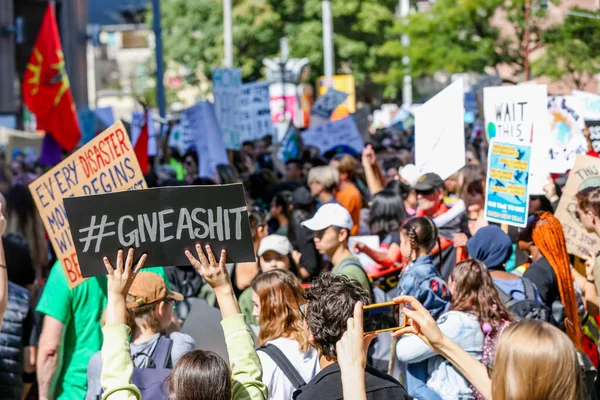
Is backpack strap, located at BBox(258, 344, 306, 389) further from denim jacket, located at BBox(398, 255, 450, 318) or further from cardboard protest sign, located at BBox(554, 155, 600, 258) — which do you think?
cardboard protest sign, located at BBox(554, 155, 600, 258)

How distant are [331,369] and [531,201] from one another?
4.36 metres

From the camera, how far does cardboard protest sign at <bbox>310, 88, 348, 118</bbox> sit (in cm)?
1728

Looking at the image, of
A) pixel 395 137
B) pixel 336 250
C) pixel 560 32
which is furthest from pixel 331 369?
pixel 560 32

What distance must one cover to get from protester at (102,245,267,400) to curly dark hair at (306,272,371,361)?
11.3 inches

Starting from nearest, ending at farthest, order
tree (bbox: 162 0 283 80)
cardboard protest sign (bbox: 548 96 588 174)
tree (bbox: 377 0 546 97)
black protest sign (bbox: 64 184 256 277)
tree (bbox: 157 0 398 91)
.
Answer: black protest sign (bbox: 64 184 256 277) < cardboard protest sign (bbox: 548 96 588 174) < tree (bbox: 377 0 546 97) < tree (bbox: 157 0 398 91) < tree (bbox: 162 0 283 80)

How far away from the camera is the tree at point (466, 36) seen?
2505 centimetres

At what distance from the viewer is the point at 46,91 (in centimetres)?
1611

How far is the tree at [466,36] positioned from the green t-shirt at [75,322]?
20682mm

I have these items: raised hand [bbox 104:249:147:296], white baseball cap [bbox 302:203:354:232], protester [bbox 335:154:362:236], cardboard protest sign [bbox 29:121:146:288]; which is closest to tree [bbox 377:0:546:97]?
protester [bbox 335:154:362:236]

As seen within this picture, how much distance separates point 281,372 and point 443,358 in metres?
0.84

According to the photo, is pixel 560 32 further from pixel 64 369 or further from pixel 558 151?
pixel 64 369

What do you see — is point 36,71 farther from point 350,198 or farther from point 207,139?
point 350,198

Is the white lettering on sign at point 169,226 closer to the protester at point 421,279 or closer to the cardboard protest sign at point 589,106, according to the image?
the protester at point 421,279

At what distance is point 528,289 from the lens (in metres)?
5.24
